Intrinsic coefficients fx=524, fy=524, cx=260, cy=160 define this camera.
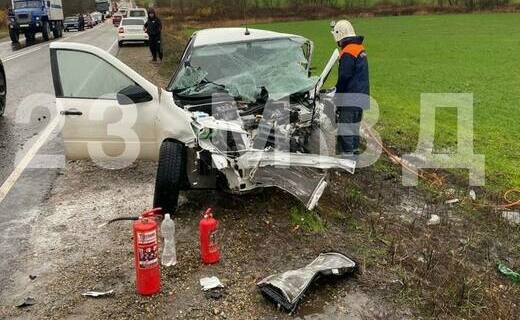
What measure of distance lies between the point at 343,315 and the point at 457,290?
0.91 meters

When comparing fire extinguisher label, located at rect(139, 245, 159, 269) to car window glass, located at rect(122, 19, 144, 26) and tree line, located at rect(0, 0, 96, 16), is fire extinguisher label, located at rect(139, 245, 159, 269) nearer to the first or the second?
car window glass, located at rect(122, 19, 144, 26)

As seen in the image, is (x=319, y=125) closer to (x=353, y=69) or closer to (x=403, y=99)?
(x=353, y=69)

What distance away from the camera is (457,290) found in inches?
153

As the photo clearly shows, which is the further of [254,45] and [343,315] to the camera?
[254,45]

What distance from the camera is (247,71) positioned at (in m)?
6.38

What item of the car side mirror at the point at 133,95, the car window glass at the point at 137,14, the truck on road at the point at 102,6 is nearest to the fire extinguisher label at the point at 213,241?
the car side mirror at the point at 133,95

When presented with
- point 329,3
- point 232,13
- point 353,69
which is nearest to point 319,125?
point 353,69

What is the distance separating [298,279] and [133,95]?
2.72 metres

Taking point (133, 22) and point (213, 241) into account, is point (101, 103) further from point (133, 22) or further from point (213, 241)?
point (133, 22)

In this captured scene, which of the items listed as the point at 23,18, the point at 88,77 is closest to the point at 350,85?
the point at 88,77

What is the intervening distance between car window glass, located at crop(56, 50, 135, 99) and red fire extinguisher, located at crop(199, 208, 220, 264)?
2093 mm

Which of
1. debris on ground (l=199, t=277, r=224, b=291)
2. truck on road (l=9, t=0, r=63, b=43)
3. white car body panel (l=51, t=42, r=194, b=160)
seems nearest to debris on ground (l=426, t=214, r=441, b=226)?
debris on ground (l=199, t=277, r=224, b=291)

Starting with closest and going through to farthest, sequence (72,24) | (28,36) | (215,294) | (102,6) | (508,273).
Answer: (215,294)
(508,273)
(28,36)
(72,24)
(102,6)

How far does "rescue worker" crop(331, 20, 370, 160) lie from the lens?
6488 millimetres
